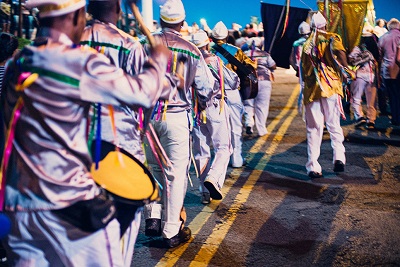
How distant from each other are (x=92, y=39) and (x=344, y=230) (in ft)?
10.9

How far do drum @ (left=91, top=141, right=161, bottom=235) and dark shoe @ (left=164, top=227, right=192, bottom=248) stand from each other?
2.37m

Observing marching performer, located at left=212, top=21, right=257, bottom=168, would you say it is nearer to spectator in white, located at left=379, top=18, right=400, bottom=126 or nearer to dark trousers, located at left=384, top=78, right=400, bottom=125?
spectator in white, located at left=379, top=18, right=400, bottom=126

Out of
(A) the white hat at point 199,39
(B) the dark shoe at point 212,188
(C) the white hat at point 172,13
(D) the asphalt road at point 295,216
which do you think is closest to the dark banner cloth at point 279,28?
(D) the asphalt road at point 295,216

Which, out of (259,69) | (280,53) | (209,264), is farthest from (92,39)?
(280,53)

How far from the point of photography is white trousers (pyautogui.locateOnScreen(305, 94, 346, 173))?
8165 mm

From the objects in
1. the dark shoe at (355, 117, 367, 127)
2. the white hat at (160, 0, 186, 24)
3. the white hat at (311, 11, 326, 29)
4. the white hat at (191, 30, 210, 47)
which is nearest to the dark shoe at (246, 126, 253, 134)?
the dark shoe at (355, 117, 367, 127)

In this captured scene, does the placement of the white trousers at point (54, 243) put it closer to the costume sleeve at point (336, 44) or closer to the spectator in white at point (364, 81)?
the costume sleeve at point (336, 44)

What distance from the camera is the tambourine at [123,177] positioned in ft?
9.36

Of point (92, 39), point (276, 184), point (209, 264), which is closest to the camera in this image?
point (92, 39)

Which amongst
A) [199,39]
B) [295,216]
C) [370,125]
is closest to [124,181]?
[295,216]

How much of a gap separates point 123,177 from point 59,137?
1.32ft

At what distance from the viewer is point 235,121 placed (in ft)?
29.2

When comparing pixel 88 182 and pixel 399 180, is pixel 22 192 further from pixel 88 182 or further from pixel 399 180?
pixel 399 180

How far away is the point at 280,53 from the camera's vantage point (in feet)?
41.2
